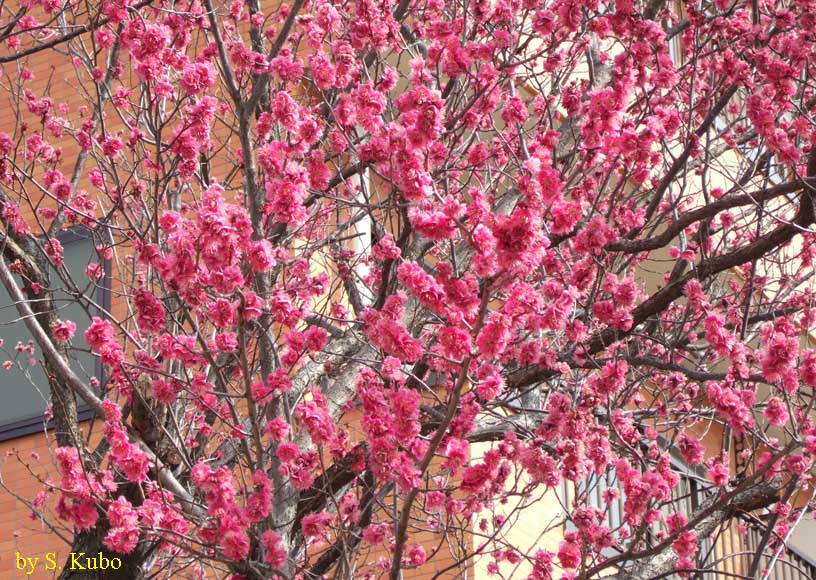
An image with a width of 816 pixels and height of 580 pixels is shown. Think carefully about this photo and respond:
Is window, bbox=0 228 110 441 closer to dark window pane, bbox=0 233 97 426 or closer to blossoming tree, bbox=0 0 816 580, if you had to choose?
dark window pane, bbox=0 233 97 426

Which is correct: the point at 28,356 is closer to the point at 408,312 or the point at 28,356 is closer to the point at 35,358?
the point at 35,358

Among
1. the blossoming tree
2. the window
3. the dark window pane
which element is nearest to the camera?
the blossoming tree

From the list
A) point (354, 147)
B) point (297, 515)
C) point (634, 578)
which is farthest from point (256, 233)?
point (634, 578)

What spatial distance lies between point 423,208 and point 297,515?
197cm

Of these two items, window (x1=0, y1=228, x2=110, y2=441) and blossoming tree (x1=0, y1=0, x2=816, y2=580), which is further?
window (x1=0, y1=228, x2=110, y2=441)

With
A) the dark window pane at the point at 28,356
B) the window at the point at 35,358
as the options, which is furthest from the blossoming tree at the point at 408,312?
the dark window pane at the point at 28,356

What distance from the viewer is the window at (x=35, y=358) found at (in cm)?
1096

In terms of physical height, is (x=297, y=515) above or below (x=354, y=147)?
below

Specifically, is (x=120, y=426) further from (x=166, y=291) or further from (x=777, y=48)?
(x=777, y=48)

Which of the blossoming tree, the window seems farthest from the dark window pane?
the blossoming tree

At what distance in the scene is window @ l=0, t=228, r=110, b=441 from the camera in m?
11.0

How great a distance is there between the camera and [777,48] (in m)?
7.52

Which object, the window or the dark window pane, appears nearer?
A: the window

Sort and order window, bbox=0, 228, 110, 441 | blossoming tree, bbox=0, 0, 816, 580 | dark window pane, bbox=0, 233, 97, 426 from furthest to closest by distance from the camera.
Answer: dark window pane, bbox=0, 233, 97, 426 → window, bbox=0, 228, 110, 441 → blossoming tree, bbox=0, 0, 816, 580
